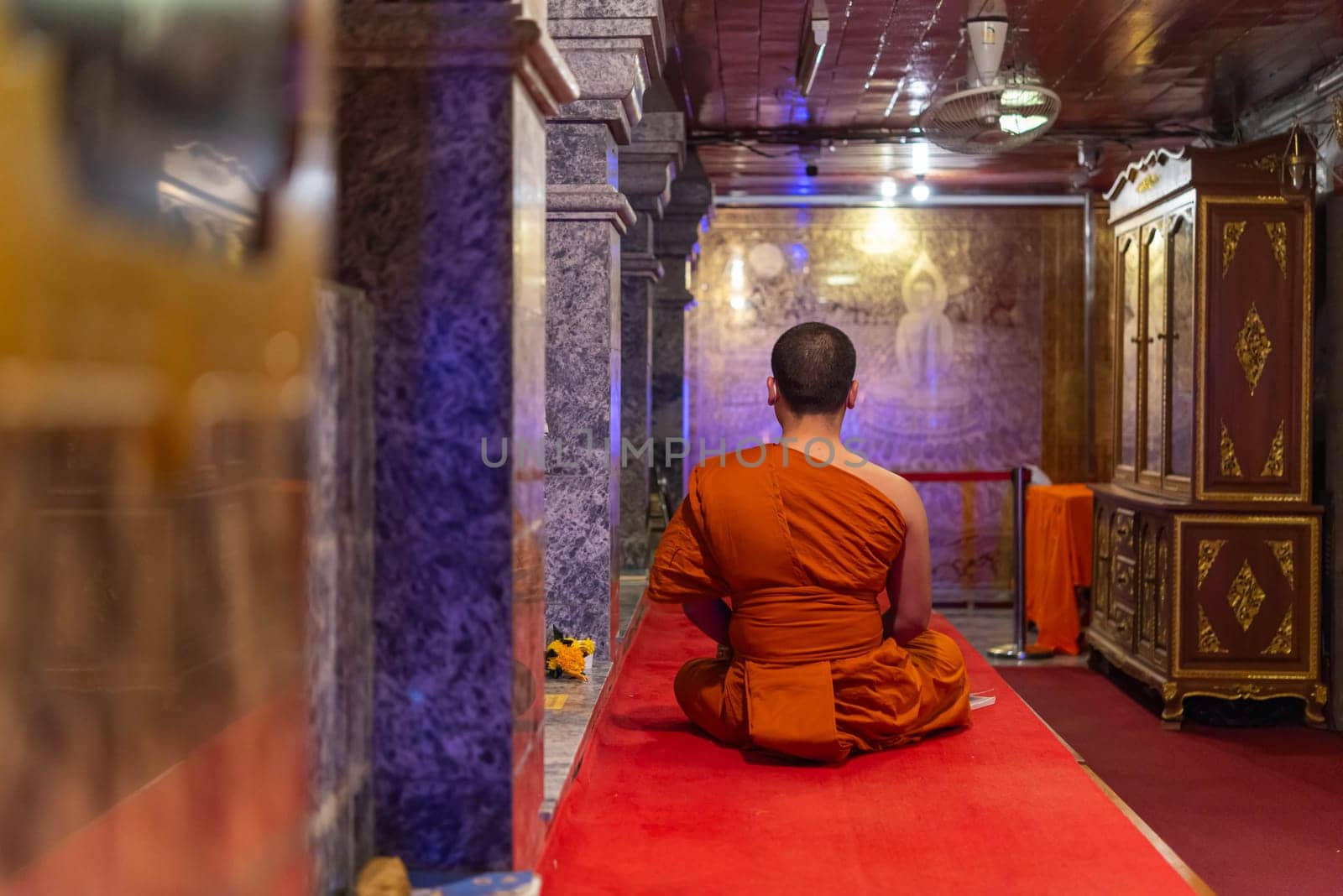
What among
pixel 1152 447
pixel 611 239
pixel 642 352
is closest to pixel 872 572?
pixel 611 239

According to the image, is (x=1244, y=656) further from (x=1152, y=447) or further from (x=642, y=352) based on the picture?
(x=642, y=352)

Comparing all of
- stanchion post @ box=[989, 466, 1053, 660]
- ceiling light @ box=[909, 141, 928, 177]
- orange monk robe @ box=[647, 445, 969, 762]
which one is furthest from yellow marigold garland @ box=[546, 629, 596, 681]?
ceiling light @ box=[909, 141, 928, 177]

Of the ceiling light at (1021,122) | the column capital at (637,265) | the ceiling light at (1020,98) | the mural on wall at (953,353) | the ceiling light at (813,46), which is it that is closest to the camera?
the ceiling light at (1020,98)

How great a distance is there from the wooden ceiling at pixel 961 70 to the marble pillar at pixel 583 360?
139 cm

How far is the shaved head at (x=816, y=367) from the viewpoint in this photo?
3.59 metres

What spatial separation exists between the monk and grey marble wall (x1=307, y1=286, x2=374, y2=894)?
4.30 feet

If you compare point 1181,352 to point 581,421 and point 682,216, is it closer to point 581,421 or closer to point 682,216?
point 682,216

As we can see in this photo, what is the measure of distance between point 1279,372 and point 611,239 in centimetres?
366

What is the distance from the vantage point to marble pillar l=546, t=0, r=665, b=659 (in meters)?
4.45

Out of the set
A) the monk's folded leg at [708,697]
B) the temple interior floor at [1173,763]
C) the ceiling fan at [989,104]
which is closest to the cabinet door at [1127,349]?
the temple interior floor at [1173,763]

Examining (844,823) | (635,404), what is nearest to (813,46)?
(635,404)

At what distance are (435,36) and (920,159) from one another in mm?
7179

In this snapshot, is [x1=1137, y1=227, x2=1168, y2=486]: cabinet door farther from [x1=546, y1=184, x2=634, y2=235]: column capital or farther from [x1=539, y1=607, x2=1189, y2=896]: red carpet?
[x1=546, y1=184, x2=634, y2=235]: column capital

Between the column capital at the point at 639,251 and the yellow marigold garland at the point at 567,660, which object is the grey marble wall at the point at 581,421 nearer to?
the yellow marigold garland at the point at 567,660
